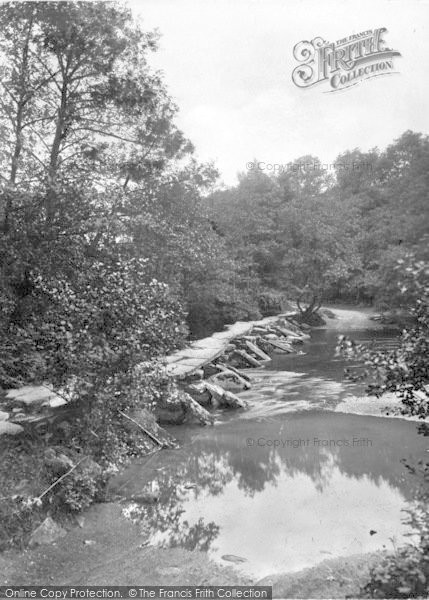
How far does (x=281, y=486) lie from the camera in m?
7.28

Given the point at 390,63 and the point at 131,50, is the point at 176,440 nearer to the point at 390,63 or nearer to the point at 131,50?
the point at 390,63

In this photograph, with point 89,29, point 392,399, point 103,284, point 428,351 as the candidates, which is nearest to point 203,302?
point 392,399

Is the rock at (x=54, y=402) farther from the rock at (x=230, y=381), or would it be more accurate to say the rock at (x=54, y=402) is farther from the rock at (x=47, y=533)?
the rock at (x=230, y=381)

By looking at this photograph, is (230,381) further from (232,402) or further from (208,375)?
(232,402)

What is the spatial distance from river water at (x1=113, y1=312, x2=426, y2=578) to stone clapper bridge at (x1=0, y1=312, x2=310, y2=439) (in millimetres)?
812

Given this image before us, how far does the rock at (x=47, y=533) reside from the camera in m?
5.39

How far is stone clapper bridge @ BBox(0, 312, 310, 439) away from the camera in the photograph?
7.61 meters

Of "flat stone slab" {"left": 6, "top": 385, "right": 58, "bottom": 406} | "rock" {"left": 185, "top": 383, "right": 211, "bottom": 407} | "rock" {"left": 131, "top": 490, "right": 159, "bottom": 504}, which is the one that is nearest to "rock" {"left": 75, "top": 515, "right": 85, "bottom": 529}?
"rock" {"left": 131, "top": 490, "right": 159, "bottom": 504}

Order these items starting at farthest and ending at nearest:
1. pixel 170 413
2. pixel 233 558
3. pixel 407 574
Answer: pixel 170 413 < pixel 233 558 < pixel 407 574

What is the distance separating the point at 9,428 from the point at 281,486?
415cm

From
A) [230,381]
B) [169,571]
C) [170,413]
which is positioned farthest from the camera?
[230,381]

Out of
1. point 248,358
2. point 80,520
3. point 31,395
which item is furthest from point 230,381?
point 80,520

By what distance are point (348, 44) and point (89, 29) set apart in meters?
6.05

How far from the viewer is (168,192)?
13.4 meters
